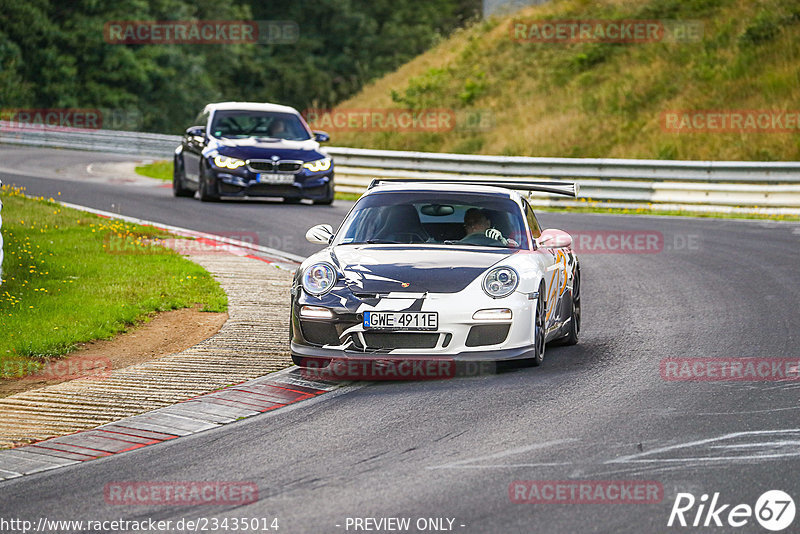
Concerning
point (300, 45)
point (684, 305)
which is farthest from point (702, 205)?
point (300, 45)

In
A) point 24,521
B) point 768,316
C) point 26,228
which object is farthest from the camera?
point 26,228

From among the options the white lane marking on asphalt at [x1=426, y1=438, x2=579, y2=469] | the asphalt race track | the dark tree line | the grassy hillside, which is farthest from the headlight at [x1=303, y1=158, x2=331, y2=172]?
the dark tree line

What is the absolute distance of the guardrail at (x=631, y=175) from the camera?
2236 cm

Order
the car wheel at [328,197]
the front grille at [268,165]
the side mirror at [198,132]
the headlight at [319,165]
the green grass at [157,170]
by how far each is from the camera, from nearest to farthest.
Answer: the front grille at [268,165] → the headlight at [319,165] → the car wheel at [328,197] → the side mirror at [198,132] → the green grass at [157,170]

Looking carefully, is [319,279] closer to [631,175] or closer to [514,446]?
[514,446]

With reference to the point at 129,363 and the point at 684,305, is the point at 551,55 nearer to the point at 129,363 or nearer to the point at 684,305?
the point at 684,305

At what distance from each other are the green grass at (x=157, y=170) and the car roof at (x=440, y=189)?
1985 cm

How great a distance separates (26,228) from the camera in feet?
54.6

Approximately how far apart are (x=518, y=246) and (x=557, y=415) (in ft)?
7.59

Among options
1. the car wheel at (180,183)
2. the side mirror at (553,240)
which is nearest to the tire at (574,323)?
the side mirror at (553,240)

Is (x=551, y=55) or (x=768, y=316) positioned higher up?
(x=551, y=55)

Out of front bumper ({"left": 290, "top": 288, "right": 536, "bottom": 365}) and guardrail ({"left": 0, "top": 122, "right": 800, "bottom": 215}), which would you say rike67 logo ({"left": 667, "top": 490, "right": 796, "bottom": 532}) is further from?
guardrail ({"left": 0, "top": 122, "right": 800, "bottom": 215})

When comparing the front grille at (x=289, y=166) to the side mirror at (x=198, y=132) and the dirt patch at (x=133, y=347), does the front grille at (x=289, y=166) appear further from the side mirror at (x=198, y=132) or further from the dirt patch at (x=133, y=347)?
the dirt patch at (x=133, y=347)

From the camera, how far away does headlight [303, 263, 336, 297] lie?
882cm
